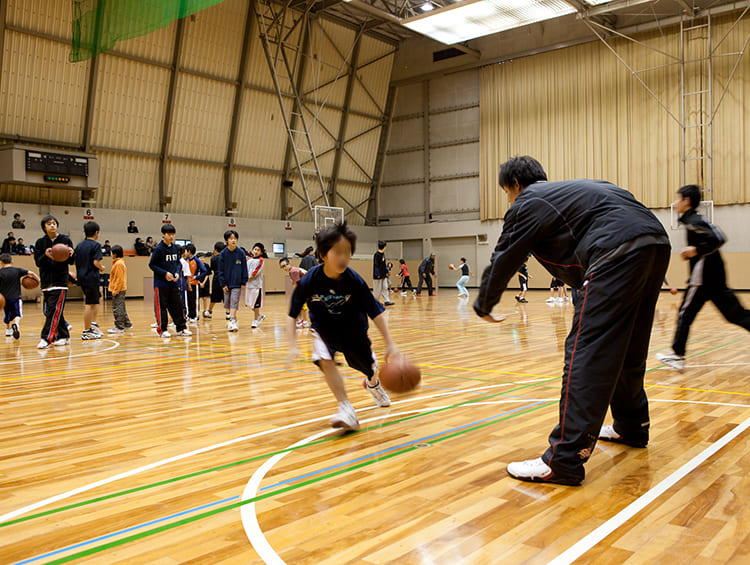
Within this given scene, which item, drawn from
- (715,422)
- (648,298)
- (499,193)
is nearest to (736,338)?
(715,422)

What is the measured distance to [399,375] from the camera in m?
3.83

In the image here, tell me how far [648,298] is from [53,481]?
9.46ft

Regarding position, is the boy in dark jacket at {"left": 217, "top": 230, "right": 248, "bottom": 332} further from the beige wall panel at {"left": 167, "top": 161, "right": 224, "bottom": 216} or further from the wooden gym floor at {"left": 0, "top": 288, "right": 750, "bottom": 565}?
the beige wall panel at {"left": 167, "top": 161, "right": 224, "bottom": 216}

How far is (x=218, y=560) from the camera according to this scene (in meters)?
2.11

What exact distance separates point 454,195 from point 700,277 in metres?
24.1

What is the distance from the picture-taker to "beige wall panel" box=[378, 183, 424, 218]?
3080 cm

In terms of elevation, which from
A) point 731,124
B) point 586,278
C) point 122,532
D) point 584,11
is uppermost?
point 584,11

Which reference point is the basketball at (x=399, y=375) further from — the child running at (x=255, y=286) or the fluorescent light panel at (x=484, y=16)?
the fluorescent light panel at (x=484, y=16)

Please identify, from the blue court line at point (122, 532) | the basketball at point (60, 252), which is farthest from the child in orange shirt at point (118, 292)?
the blue court line at point (122, 532)

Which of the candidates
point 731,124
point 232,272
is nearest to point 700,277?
point 232,272

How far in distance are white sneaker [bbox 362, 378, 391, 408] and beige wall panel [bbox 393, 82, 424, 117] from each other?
88.5ft

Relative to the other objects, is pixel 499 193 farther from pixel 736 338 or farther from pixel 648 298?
pixel 648 298

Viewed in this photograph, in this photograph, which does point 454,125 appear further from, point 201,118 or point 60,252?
point 60,252

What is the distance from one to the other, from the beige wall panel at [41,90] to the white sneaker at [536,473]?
68.4 ft
